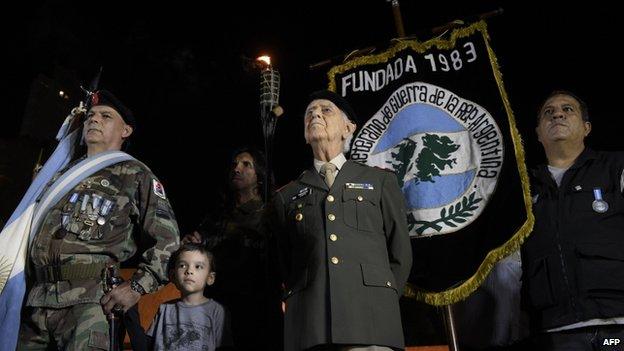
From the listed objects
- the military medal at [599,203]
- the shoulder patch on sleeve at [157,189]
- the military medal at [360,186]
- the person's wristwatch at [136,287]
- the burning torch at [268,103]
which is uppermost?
the burning torch at [268,103]

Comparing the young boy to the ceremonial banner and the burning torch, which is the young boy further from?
the ceremonial banner

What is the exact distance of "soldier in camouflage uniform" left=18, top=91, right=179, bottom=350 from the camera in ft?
9.52

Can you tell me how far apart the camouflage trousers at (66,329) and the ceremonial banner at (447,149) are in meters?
1.91

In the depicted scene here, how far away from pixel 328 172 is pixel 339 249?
557 mm

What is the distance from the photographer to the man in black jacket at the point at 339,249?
2648 millimetres

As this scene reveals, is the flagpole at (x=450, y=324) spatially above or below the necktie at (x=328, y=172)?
below

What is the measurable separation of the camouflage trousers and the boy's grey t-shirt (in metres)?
0.53

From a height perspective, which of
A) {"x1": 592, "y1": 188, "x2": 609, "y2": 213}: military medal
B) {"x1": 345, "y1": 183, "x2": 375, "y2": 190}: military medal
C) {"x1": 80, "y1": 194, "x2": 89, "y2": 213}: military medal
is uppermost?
{"x1": 80, "y1": 194, "x2": 89, "y2": 213}: military medal

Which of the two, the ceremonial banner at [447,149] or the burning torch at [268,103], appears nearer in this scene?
the ceremonial banner at [447,149]

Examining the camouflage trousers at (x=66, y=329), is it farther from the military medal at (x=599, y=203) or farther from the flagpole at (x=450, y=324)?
the military medal at (x=599, y=203)

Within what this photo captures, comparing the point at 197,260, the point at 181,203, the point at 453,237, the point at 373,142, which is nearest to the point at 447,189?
the point at 453,237

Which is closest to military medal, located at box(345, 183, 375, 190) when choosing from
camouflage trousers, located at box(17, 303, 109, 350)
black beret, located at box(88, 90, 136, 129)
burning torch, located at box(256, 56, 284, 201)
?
burning torch, located at box(256, 56, 284, 201)

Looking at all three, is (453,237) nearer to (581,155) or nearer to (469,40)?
(581,155)

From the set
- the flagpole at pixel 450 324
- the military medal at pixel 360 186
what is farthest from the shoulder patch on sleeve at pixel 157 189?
the flagpole at pixel 450 324
